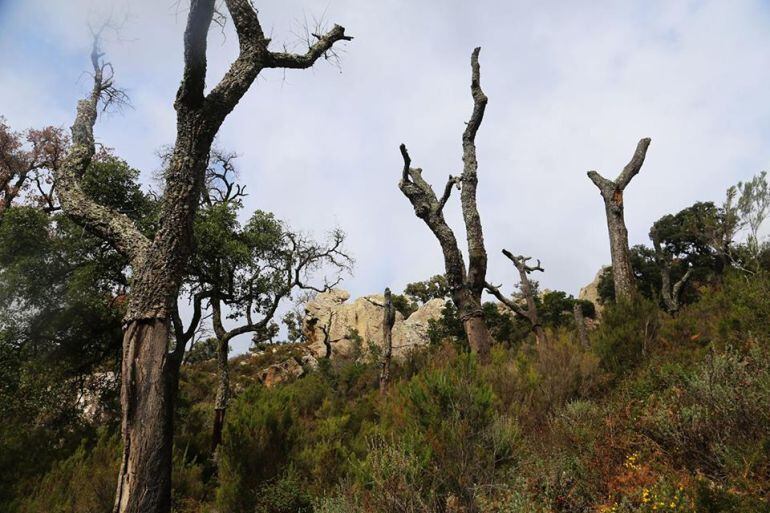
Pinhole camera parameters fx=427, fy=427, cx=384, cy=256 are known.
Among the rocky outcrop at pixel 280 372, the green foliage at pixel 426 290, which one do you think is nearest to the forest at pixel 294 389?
the rocky outcrop at pixel 280 372

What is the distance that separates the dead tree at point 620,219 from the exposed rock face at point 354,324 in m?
18.2

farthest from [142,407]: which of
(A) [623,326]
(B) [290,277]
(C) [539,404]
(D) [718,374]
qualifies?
(B) [290,277]

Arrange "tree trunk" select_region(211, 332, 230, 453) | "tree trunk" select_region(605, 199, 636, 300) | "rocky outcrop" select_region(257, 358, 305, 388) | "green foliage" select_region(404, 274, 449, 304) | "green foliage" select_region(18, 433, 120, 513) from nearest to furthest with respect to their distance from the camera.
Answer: "green foliage" select_region(18, 433, 120, 513), "tree trunk" select_region(605, 199, 636, 300), "tree trunk" select_region(211, 332, 230, 453), "rocky outcrop" select_region(257, 358, 305, 388), "green foliage" select_region(404, 274, 449, 304)

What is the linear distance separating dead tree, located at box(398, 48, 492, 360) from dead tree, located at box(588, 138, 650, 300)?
3.29 m

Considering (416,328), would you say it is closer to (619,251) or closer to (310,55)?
(619,251)

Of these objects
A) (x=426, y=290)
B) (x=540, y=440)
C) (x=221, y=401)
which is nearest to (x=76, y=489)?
(x=221, y=401)

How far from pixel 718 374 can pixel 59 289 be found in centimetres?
1256

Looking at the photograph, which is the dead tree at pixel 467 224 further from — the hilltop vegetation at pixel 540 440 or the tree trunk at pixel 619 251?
the tree trunk at pixel 619 251

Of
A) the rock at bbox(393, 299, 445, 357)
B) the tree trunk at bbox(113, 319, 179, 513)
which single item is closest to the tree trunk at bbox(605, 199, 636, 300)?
the tree trunk at bbox(113, 319, 179, 513)

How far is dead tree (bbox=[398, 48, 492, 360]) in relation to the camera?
31.6 feet

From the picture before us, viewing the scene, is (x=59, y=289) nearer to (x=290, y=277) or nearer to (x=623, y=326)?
(x=290, y=277)

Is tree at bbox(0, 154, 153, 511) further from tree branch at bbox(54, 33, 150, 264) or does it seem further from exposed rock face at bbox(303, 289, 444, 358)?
exposed rock face at bbox(303, 289, 444, 358)

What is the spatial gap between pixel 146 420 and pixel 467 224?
7939 millimetres

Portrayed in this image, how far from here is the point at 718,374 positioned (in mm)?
4895
